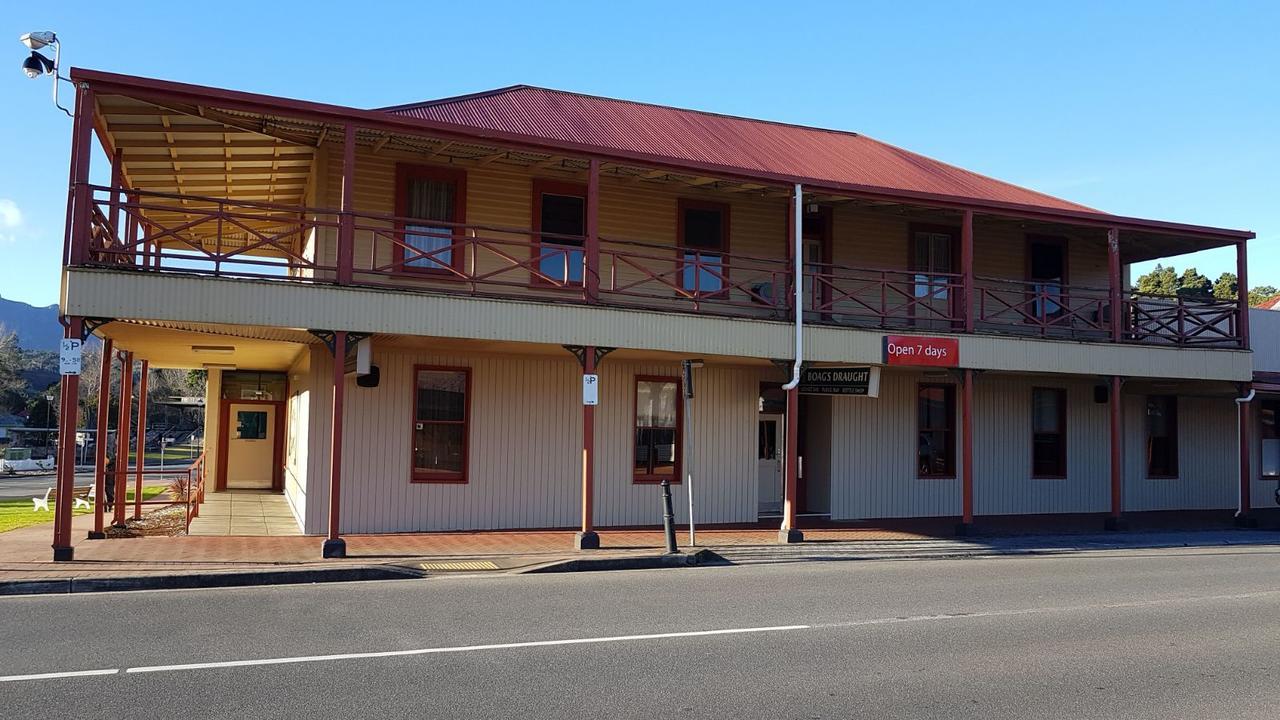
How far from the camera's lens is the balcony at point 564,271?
1262 cm

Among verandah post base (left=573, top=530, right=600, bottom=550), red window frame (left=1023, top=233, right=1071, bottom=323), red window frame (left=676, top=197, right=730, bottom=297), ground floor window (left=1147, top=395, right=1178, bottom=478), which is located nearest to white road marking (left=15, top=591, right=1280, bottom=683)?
verandah post base (left=573, top=530, right=600, bottom=550)

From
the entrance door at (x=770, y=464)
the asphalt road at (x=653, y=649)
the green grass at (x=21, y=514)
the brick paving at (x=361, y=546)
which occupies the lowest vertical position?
the green grass at (x=21, y=514)

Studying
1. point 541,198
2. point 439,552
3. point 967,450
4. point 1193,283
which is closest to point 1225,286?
point 1193,283

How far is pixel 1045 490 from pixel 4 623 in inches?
680

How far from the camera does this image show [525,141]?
44.8 feet

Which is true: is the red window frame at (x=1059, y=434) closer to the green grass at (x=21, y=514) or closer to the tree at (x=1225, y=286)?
the green grass at (x=21, y=514)

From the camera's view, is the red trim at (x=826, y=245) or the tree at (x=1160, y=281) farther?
the tree at (x=1160, y=281)

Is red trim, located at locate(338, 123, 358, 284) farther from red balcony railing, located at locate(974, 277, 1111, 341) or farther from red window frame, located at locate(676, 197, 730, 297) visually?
red balcony railing, located at locate(974, 277, 1111, 341)

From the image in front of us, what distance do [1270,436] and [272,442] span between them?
→ 73.8 ft

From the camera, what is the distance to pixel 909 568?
12.7 metres

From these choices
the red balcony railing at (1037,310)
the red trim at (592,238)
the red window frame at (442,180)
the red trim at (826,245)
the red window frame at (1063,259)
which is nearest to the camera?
the red trim at (592,238)

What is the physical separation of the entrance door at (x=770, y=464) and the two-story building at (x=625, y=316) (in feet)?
0.17

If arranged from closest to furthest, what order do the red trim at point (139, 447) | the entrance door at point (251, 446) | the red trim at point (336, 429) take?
the red trim at point (336, 429) → the red trim at point (139, 447) → the entrance door at point (251, 446)

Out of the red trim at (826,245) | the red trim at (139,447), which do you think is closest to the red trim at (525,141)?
the red trim at (826,245)
